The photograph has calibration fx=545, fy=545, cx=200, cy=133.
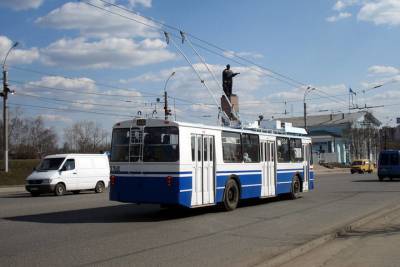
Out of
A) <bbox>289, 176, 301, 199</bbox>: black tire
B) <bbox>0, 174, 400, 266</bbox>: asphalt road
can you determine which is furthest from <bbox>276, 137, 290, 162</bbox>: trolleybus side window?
<bbox>0, 174, 400, 266</bbox>: asphalt road

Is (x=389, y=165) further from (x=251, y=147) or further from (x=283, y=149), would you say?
(x=251, y=147)

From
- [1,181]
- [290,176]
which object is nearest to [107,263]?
[290,176]

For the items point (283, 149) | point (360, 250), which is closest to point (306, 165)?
point (283, 149)

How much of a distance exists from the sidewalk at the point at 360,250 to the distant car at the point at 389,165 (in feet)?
94.6

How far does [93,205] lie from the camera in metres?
19.2

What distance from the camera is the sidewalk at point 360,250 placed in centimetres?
874

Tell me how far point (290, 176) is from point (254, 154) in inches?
133

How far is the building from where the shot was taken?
93562 mm

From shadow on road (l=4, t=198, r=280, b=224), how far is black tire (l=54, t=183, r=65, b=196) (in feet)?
28.3

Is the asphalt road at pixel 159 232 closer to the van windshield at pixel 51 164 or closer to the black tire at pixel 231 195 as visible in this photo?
the black tire at pixel 231 195

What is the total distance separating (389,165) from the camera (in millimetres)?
40500

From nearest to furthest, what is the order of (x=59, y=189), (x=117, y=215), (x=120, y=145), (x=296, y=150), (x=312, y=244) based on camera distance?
(x=312, y=244), (x=120, y=145), (x=117, y=215), (x=296, y=150), (x=59, y=189)

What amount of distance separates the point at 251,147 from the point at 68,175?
12286mm

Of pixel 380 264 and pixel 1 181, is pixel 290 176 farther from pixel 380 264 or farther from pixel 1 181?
pixel 1 181
